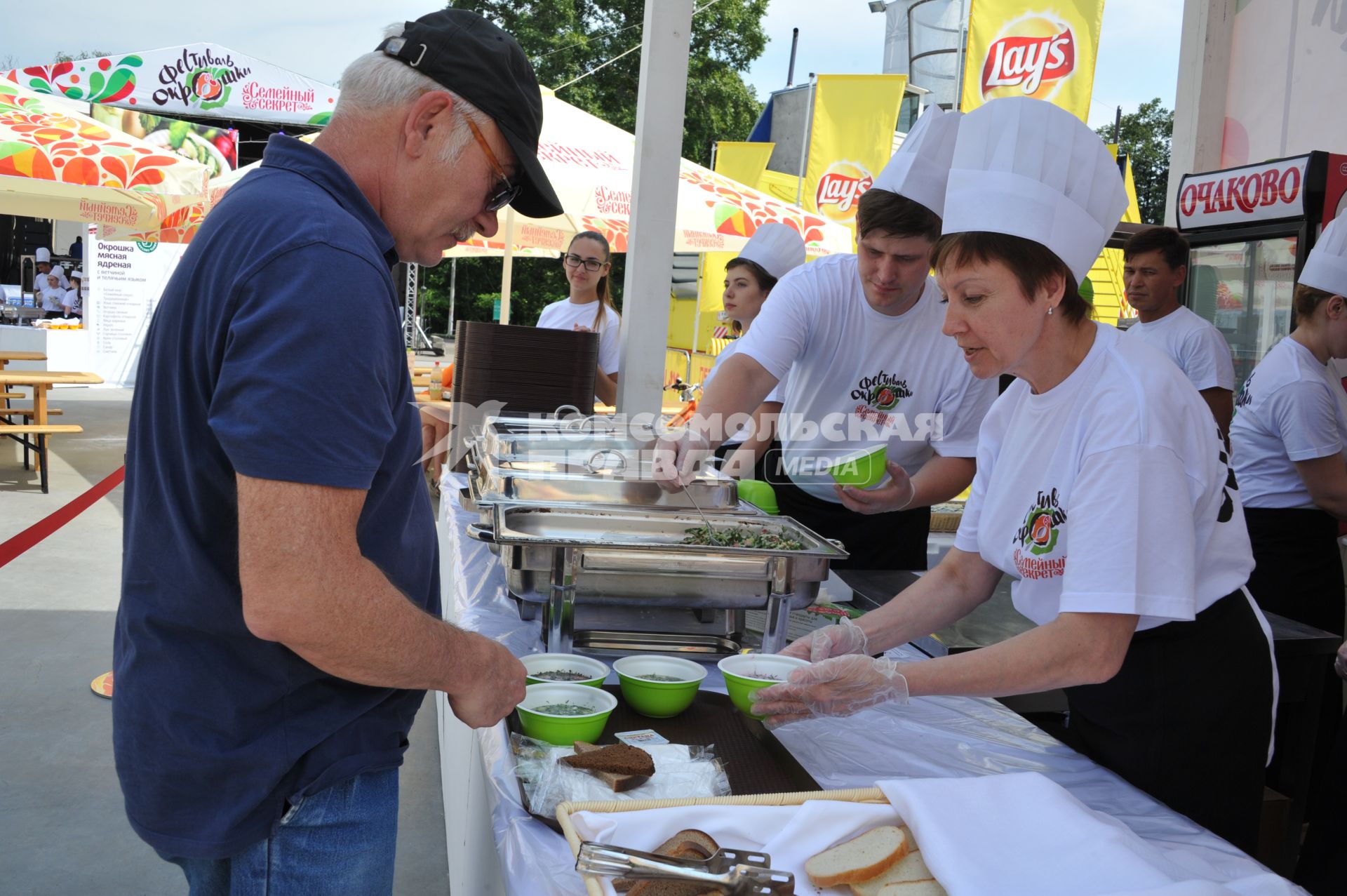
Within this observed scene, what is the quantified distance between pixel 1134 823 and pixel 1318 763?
195cm

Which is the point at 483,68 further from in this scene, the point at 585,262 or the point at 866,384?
the point at 585,262

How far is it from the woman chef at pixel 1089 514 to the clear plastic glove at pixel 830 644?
6.6 inches

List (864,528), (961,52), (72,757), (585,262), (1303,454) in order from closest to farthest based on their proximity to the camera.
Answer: (864,528) < (1303,454) < (72,757) < (585,262) < (961,52)

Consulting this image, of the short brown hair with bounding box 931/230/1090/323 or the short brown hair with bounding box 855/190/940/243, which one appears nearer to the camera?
the short brown hair with bounding box 931/230/1090/323

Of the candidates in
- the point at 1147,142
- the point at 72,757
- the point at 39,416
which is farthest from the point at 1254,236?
the point at 1147,142

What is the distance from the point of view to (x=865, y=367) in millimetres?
2453

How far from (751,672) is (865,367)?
3.91 feet

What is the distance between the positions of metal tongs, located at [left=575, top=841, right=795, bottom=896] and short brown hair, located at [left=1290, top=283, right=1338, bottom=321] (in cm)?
294

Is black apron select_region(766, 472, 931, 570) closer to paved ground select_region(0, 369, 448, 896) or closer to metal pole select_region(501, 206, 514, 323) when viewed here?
paved ground select_region(0, 369, 448, 896)

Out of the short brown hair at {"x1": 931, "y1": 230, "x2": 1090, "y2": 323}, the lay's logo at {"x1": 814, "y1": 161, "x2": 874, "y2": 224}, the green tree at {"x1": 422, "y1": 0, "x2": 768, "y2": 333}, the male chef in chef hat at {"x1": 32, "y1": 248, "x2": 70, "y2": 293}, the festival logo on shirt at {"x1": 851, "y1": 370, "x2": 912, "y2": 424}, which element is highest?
the green tree at {"x1": 422, "y1": 0, "x2": 768, "y2": 333}

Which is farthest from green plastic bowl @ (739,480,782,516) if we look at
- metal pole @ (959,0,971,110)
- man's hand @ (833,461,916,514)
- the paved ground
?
metal pole @ (959,0,971,110)

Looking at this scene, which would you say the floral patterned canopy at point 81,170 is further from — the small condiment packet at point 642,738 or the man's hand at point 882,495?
the small condiment packet at point 642,738

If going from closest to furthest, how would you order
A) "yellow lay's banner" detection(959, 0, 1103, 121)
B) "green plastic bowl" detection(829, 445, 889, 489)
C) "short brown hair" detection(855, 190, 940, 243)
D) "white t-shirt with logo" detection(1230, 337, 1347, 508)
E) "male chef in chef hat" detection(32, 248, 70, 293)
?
"green plastic bowl" detection(829, 445, 889, 489) < "short brown hair" detection(855, 190, 940, 243) < "white t-shirt with logo" detection(1230, 337, 1347, 508) < "yellow lay's banner" detection(959, 0, 1103, 121) < "male chef in chef hat" detection(32, 248, 70, 293)

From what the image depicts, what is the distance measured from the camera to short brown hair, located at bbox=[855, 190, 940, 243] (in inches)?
86.1
